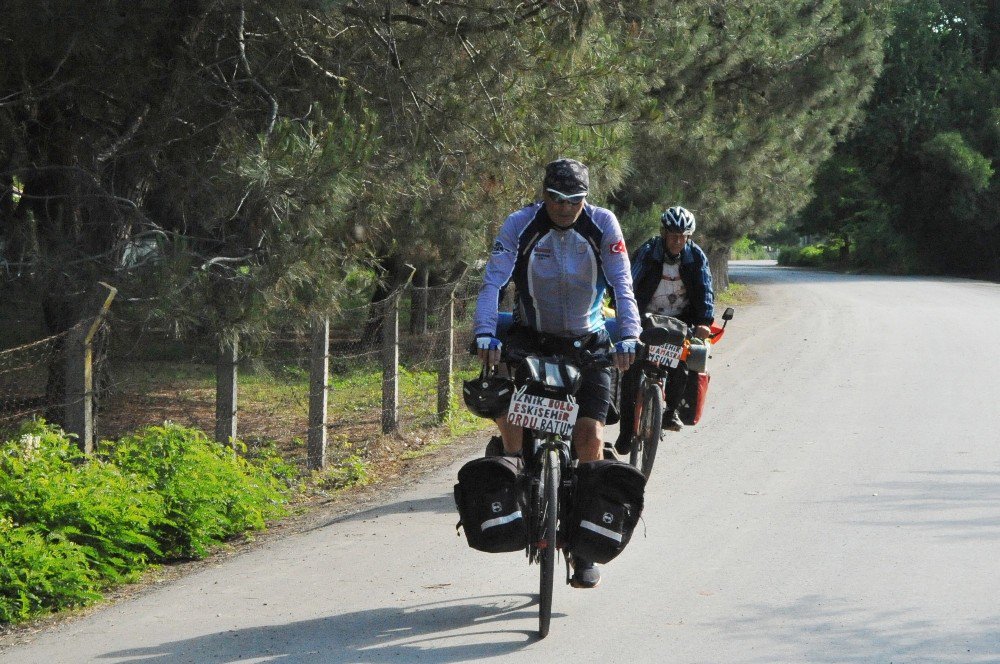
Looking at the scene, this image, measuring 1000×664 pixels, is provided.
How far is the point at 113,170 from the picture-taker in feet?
29.5

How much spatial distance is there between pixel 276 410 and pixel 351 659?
5.12 metres

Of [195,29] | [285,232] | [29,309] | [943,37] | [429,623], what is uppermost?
[943,37]

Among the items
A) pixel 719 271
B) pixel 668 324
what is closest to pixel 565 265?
pixel 668 324

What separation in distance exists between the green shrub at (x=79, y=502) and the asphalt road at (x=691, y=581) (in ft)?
1.32

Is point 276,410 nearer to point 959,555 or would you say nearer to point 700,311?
point 700,311

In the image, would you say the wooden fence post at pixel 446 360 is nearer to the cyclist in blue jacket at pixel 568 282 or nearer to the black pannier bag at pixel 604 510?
the cyclist in blue jacket at pixel 568 282

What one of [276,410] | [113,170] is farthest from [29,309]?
[276,410]

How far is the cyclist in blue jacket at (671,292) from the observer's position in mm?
8734

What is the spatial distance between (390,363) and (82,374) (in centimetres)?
415

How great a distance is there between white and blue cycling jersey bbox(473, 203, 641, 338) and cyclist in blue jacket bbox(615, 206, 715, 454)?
2895 millimetres

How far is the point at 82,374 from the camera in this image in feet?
23.9

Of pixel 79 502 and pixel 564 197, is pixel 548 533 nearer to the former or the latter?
pixel 564 197

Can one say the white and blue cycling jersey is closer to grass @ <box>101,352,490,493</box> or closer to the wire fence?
the wire fence

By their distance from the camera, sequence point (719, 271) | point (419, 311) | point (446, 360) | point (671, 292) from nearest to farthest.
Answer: point (671, 292) < point (446, 360) < point (419, 311) < point (719, 271)
